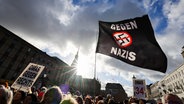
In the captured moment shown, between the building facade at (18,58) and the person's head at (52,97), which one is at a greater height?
the building facade at (18,58)

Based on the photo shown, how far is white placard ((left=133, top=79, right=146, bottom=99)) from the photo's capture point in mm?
7401

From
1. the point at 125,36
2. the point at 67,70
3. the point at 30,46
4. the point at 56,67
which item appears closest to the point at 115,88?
the point at 67,70

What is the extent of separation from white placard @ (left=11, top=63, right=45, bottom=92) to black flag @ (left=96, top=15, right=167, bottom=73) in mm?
3029

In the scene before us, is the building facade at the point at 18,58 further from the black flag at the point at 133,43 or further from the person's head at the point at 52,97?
the person's head at the point at 52,97

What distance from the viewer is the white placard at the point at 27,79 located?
5.16 meters

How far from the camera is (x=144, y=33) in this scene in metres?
5.85

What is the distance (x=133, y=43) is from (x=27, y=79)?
4.94 meters

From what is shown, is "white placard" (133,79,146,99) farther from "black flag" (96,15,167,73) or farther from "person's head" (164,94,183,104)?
"person's head" (164,94,183,104)

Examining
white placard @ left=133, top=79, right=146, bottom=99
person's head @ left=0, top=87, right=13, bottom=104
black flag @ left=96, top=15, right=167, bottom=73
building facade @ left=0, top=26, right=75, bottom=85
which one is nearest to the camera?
person's head @ left=0, top=87, right=13, bottom=104

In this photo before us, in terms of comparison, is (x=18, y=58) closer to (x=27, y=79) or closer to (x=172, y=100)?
(x=27, y=79)

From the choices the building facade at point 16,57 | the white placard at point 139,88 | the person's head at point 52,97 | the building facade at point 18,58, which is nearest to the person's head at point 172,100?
the person's head at point 52,97

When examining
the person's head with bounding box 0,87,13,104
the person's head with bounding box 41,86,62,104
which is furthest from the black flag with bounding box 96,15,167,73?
the person's head with bounding box 0,87,13,104

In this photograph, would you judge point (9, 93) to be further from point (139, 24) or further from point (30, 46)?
point (30, 46)

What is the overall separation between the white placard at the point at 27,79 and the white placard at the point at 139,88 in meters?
5.53
